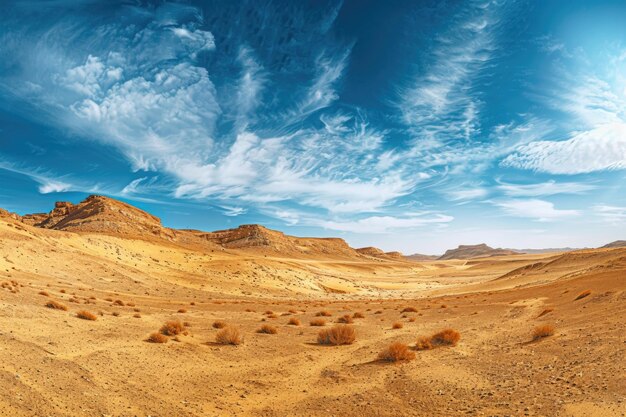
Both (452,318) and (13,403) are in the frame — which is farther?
(452,318)

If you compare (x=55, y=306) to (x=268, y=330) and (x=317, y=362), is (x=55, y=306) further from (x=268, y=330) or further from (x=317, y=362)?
(x=317, y=362)

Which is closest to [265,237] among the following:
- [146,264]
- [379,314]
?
[146,264]

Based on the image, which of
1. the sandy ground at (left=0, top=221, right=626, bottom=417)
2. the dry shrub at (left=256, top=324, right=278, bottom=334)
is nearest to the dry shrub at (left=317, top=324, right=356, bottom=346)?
the sandy ground at (left=0, top=221, right=626, bottom=417)

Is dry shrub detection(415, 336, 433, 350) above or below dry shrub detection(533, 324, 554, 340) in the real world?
below

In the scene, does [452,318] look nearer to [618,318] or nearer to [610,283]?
[618,318]

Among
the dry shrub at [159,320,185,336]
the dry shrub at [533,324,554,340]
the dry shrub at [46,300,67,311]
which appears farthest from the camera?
the dry shrub at [46,300,67,311]

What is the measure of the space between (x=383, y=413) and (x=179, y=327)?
9895 mm

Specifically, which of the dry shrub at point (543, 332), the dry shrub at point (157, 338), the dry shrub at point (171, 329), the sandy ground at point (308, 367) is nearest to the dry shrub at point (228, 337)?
the sandy ground at point (308, 367)

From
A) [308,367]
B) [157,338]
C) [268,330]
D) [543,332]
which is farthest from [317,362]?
[543,332]

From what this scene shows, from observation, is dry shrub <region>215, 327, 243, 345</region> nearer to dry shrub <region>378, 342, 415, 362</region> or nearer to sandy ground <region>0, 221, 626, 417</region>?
sandy ground <region>0, 221, 626, 417</region>

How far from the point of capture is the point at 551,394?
8.17 m

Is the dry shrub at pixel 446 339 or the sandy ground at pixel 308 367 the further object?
the dry shrub at pixel 446 339

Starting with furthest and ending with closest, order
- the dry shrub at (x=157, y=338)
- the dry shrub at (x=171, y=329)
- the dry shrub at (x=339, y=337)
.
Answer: the dry shrub at (x=339, y=337) → the dry shrub at (x=171, y=329) → the dry shrub at (x=157, y=338)

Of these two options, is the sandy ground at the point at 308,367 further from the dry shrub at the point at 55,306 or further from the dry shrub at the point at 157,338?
the dry shrub at the point at 55,306
